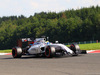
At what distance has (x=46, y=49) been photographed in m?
14.1

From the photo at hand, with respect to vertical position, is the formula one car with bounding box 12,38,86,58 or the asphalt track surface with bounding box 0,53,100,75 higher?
the formula one car with bounding box 12,38,86,58

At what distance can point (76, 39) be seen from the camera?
342 ft

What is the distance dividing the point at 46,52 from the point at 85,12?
462 ft

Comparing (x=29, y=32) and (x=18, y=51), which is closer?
(x=18, y=51)

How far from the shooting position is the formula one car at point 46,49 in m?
13.9

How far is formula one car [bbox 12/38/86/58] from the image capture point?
1387 centimetres

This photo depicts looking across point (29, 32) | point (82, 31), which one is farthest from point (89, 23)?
point (29, 32)

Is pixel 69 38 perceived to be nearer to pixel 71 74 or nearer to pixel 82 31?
pixel 82 31

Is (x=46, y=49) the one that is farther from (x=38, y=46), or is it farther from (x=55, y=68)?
(x=55, y=68)

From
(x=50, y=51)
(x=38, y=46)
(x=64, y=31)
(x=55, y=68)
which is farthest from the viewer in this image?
(x=64, y=31)

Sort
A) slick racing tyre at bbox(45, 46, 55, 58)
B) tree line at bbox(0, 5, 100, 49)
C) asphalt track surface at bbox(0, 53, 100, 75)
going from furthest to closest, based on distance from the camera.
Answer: tree line at bbox(0, 5, 100, 49) < slick racing tyre at bbox(45, 46, 55, 58) < asphalt track surface at bbox(0, 53, 100, 75)

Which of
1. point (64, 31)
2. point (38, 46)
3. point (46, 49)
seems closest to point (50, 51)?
point (46, 49)

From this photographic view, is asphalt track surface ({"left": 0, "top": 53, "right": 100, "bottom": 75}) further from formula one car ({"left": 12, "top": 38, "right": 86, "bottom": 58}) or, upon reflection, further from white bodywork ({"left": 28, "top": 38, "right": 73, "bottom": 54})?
white bodywork ({"left": 28, "top": 38, "right": 73, "bottom": 54})

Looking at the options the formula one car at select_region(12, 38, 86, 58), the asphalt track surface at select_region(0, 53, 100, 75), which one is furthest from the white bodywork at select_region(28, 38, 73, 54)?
the asphalt track surface at select_region(0, 53, 100, 75)
